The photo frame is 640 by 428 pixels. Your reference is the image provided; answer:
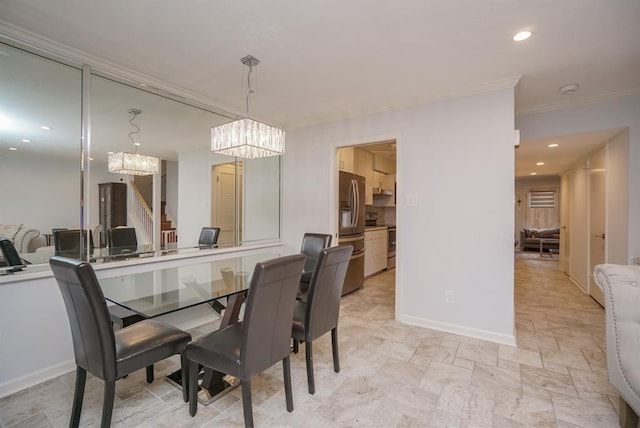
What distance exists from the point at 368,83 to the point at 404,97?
54cm

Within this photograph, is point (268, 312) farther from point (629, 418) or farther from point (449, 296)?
point (449, 296)

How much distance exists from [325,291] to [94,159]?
86.9 inches

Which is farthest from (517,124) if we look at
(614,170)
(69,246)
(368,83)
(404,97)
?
(69,246)

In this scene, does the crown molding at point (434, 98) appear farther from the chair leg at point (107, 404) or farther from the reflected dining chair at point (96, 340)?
the chair leg at point (107, 404)

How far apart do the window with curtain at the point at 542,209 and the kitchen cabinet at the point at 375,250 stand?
22.1 feet

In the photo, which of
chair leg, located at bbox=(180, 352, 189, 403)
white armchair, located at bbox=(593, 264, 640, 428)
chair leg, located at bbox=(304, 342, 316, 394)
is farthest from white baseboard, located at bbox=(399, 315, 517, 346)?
chair leg, located at bbox=(180, 352, 189, 403)

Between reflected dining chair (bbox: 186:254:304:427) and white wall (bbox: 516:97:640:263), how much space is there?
3.61 m

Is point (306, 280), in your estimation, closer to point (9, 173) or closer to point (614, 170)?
point (9, 173)

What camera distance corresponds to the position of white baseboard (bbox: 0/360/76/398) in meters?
2.00

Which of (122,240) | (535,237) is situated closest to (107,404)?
(122,240)

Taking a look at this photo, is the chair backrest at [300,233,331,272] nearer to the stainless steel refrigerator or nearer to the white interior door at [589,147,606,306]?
the stainless steel refrigerator

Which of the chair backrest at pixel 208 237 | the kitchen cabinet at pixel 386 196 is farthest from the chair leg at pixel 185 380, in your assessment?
the kitchen cabinet at pixel 386 196

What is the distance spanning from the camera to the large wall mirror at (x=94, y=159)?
2.17 meters

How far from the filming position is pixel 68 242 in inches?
93.4
